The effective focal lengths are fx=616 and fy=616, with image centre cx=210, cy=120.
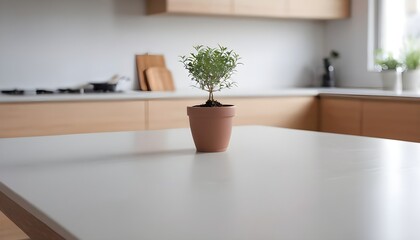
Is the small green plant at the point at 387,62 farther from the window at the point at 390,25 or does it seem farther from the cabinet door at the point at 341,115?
the cabinet door at the point at 341,115

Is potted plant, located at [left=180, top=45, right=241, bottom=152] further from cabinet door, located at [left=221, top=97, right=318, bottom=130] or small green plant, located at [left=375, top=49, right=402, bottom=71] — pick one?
small green plant, located at [left=375, top=49, right=402, bottom=71]

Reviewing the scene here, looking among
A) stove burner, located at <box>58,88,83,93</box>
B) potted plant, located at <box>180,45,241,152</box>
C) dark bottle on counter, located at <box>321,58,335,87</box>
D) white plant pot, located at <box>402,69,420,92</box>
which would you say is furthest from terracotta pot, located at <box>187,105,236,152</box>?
dark bottle on counter, located at <box>321,58,335,87</box>

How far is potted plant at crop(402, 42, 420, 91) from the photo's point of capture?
171 inches

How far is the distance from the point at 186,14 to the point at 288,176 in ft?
10.9

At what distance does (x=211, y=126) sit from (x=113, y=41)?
9.45ft

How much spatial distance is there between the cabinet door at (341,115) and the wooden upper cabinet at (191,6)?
994 millimetres

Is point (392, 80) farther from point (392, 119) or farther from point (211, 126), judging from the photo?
point (211, 126)

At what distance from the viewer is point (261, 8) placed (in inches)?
179

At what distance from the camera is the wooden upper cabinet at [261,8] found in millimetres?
4246

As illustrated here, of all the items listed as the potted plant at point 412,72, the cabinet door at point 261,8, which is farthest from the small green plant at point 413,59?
the cabinet door at point 261,8

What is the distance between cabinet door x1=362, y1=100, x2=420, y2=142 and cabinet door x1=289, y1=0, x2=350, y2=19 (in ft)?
3.32

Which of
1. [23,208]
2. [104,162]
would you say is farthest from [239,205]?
[104,162]

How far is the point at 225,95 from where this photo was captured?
13.5 ft

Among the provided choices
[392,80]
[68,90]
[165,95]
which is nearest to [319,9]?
[392,80]
